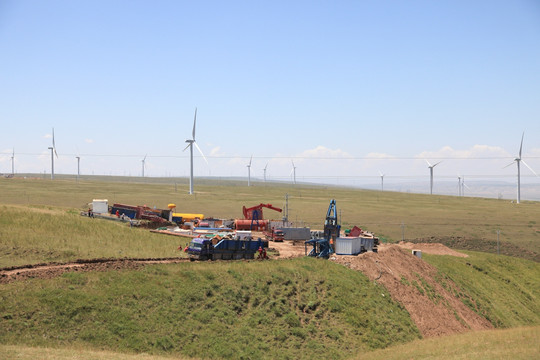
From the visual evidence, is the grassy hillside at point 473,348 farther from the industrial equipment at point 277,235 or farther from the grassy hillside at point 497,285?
the industrial equipment at point 277,235

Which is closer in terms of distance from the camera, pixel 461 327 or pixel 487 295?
pixel 461 327

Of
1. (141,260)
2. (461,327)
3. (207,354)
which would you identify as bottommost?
(461,327)

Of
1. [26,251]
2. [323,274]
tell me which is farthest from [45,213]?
[323,274]

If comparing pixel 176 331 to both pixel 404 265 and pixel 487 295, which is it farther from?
pixel 487 295

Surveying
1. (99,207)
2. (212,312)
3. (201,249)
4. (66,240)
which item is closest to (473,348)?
(212,312)

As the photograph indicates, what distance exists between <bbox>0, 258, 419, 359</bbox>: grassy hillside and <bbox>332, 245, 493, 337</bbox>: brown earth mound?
1993mm

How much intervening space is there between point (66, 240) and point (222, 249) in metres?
16.0

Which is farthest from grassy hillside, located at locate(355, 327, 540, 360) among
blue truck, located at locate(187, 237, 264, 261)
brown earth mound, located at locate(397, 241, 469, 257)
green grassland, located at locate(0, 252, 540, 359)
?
brown earth mound, located at locate(397, 241, 469, 257)

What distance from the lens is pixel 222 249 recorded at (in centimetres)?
4241

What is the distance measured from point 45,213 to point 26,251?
674 inches

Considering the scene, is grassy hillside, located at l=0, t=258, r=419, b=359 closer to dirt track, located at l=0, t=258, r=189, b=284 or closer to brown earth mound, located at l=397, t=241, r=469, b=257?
dirt track, located at l=0, t=258, r=189, b=284

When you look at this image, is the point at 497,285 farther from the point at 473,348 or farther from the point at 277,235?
the point at 473,348

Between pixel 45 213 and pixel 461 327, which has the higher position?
pixel 45 213

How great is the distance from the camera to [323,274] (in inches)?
1564
